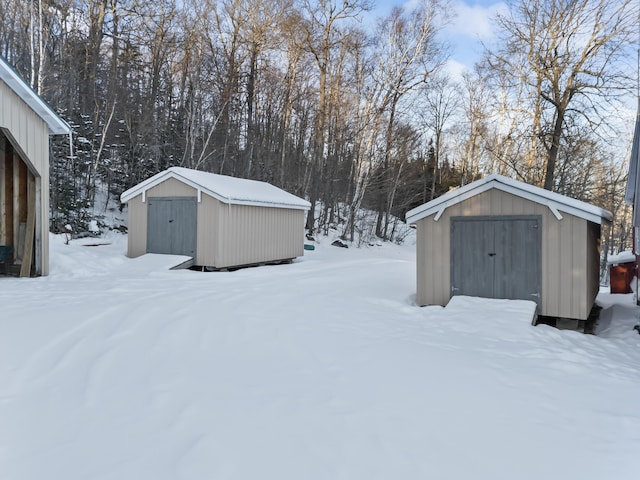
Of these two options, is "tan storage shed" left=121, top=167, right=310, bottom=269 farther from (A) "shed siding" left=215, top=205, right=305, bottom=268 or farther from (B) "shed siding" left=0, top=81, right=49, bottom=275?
(B) "shed siding" left=0, top=81, right=49, bottom=275

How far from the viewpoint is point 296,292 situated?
7672mm

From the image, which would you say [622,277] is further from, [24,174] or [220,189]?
[24,174]

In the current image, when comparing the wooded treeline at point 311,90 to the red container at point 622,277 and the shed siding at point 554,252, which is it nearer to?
the red container at point 622,277

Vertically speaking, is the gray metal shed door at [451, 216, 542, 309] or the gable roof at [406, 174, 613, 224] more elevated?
the gable roof at [406, 174, 613, 224]

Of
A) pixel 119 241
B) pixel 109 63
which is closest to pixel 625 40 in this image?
pixel 119 241

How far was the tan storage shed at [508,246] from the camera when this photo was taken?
6.28 metres

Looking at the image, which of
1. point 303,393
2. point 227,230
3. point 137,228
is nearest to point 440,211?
point 303,393

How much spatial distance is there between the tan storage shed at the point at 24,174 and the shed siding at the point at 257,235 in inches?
142

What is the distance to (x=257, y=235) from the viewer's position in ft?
38.7

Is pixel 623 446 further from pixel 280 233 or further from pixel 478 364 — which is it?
pixel 280 233

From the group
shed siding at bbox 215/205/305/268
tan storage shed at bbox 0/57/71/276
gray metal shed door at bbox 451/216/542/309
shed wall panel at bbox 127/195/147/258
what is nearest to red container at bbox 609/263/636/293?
gray metal shed door at bbox 451/216/542/309

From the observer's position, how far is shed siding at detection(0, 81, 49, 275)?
752 centimetres

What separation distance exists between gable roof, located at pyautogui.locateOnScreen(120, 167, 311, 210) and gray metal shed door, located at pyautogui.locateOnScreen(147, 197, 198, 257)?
44 centimetres

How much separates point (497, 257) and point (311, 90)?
16199 mm
